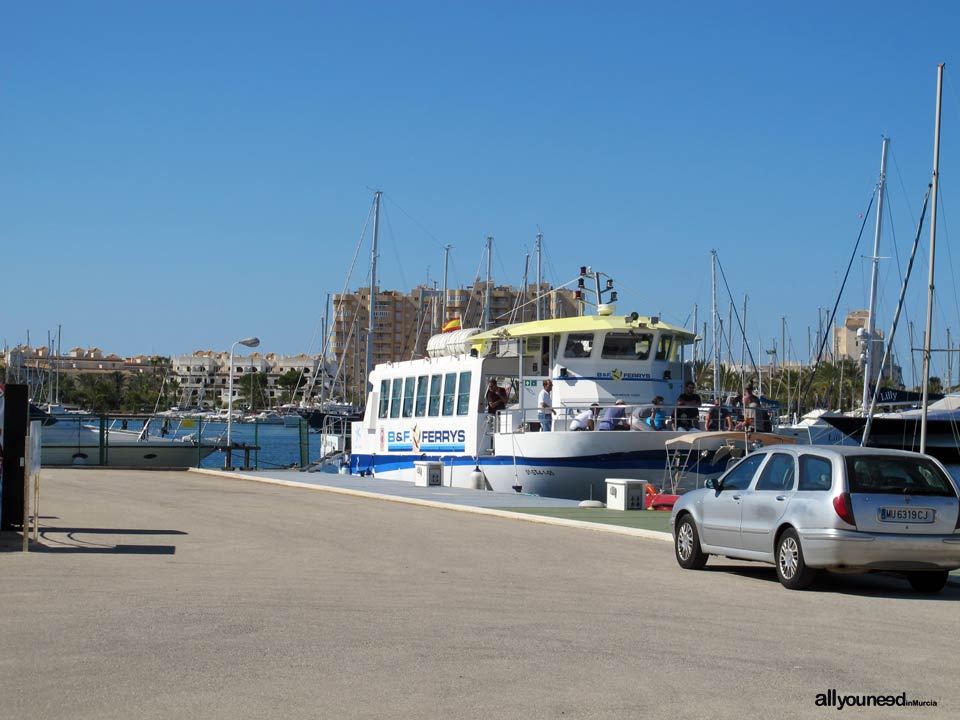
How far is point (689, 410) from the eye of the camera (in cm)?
2742

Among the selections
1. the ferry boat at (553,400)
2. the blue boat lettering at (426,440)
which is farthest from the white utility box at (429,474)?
the blue boat lettering at (426,440)

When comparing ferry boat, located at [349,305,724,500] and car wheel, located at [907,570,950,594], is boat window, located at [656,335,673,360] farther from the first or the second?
car wheel, located at [907,570,950,594]

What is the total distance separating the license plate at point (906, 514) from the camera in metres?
11.6

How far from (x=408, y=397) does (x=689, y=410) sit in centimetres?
934

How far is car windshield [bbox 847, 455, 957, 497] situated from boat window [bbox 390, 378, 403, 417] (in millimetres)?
23455

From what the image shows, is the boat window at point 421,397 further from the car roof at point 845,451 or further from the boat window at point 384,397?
the car roof at point 845,451

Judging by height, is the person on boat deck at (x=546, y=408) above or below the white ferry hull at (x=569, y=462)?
above

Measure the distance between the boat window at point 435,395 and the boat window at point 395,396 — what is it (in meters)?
2.15

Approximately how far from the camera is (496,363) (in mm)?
30750

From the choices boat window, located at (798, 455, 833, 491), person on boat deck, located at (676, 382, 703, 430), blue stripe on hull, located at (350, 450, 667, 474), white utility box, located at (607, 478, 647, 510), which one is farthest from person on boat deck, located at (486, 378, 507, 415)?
boat window, located at (798, 455, 833, 491)

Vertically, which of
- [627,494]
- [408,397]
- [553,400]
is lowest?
[627,494]

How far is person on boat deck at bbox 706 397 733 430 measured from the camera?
26.5 meters
